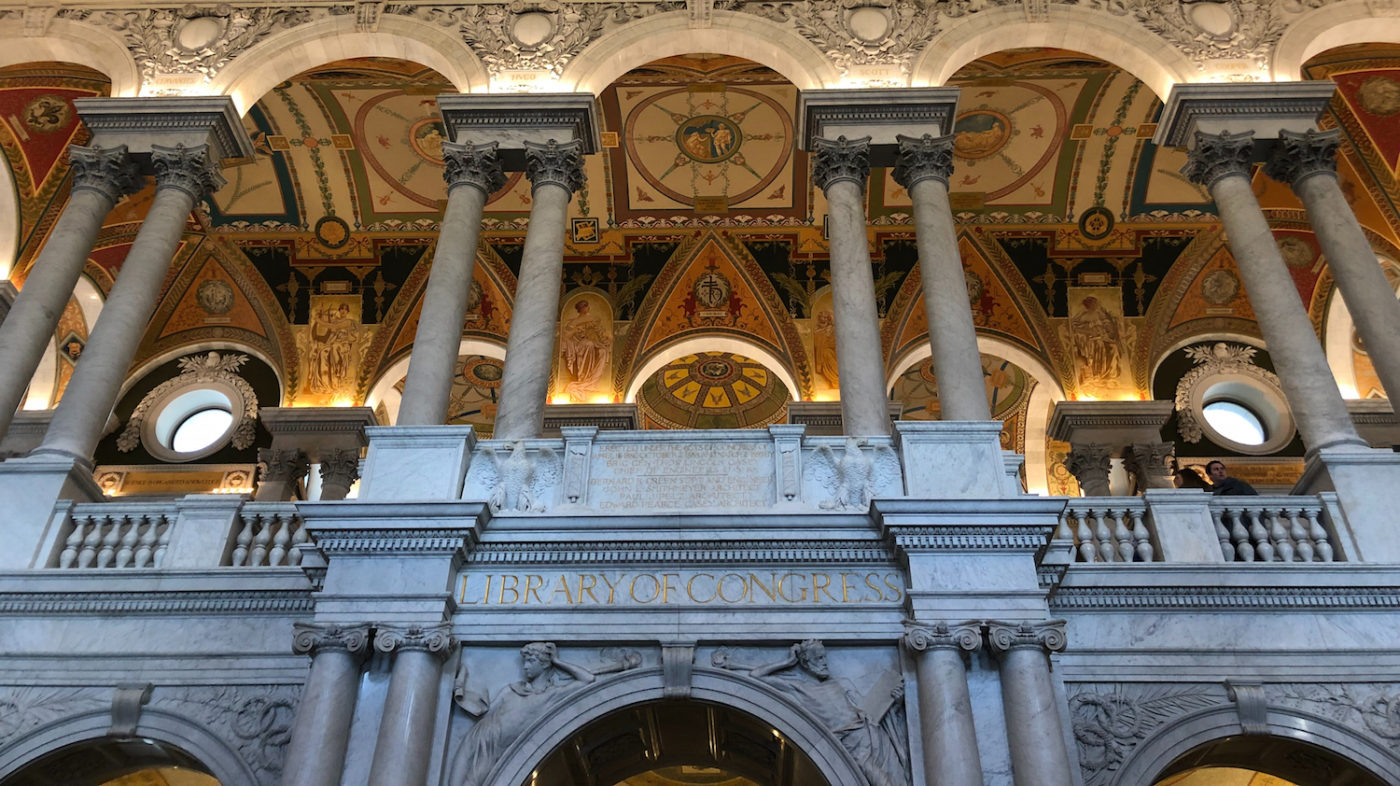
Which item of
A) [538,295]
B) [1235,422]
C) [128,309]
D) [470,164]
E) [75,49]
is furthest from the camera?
[1235,422]

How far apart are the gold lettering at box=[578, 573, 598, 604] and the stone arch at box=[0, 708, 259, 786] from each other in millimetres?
2569

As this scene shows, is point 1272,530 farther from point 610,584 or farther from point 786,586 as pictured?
point 610,584

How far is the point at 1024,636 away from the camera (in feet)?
24.9

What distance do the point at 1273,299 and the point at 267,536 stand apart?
860cm

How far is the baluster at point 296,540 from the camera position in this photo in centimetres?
903

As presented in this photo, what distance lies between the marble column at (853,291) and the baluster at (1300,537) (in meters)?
3.12

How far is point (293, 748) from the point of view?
292 inches

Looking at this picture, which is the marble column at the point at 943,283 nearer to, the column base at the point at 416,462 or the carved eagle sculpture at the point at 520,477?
the carved eagle sculpture at the point at 520,477

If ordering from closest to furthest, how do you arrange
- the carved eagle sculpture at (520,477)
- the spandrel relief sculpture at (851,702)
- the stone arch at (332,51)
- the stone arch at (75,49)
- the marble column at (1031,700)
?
the marble column at (1031,700)
the spandrel relief sculpture at (851,702)
the carved eagle sculpture at (520,477)
the stone arch at (332,51)
the stone arch at (75,49)

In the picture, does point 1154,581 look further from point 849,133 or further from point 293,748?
point 293,748

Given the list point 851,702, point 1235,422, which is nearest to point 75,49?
point 851,702

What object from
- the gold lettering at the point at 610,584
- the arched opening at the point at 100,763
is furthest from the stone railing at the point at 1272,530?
the arched opening at the point at 100,763

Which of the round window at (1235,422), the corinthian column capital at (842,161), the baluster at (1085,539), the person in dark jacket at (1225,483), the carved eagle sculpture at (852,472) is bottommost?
the baluster at (1085,539)

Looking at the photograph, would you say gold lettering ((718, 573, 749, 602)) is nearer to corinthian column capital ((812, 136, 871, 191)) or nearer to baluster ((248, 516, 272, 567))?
baluster ((248, 516, 272, 567))
